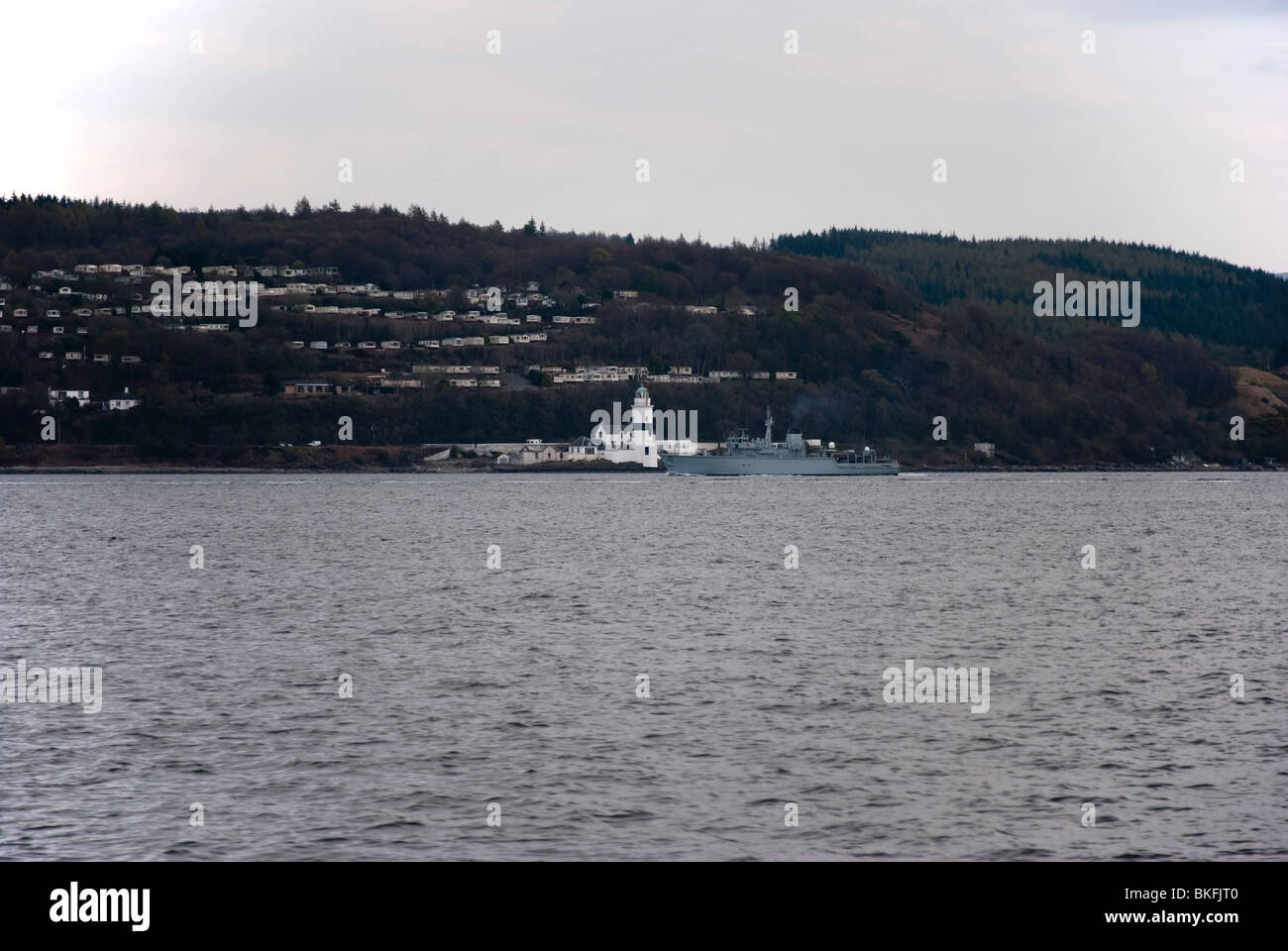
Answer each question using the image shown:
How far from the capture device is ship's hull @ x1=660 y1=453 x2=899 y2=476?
158m

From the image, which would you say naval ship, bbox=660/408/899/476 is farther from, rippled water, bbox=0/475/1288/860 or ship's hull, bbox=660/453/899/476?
rippled water, bbox=0/475/1288/860

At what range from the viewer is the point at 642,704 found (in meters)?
27.2

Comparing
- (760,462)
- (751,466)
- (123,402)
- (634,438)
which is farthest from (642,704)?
(123,402)

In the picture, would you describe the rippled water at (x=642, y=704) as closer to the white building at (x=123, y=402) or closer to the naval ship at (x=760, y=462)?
the naval ship at (x=760, y=462)

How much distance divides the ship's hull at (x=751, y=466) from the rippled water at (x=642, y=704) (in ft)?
298

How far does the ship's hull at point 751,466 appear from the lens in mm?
158500

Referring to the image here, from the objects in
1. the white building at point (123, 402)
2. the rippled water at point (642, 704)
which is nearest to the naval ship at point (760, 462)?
the white building at point (123, 402)

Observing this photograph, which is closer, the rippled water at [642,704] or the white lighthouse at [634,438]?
the rippled water at [642,704]

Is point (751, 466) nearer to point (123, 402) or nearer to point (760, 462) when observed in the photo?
point (760, 462)

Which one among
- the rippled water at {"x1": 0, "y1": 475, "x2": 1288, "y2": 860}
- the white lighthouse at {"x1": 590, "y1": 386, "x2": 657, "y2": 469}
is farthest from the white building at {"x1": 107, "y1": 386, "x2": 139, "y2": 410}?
the rippled water at {"x1": 0, "y1": 475, "x2": 1288, "y2": 860}

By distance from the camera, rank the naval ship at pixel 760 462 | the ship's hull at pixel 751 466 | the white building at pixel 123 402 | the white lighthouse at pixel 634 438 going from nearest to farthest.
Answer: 1. the ship's hull at pixel 751 466
2. the naval ship at pixel 760 462
3. the white building at pixel 123 402
4. the white lighthouse at pixel 634 438

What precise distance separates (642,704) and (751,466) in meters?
133
